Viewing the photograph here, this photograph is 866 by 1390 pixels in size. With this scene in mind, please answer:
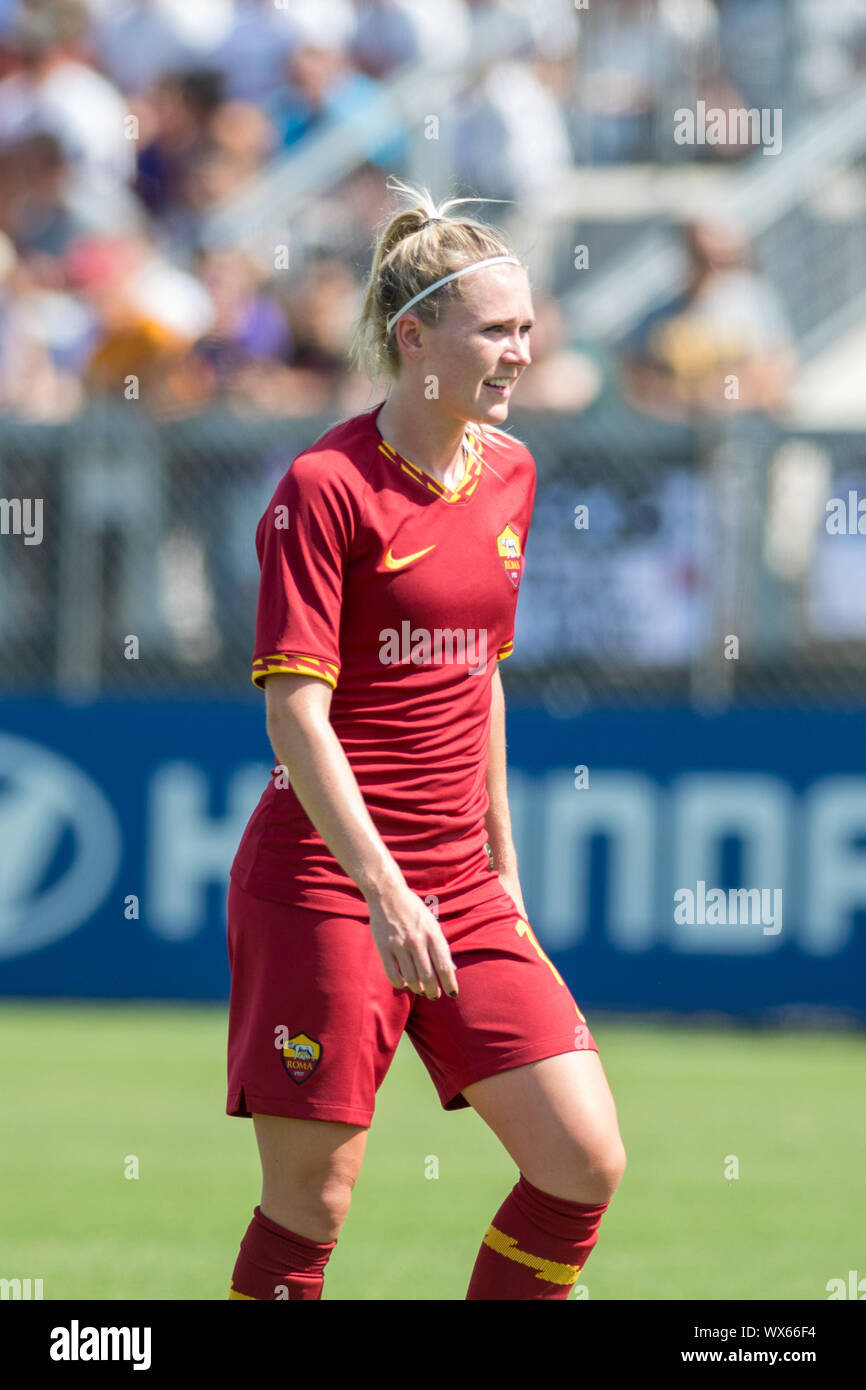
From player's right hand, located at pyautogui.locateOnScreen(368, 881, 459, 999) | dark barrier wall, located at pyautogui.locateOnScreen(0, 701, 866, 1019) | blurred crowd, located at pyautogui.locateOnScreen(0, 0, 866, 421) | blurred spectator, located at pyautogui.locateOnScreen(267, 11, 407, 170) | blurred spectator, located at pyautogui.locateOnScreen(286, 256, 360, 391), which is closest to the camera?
player's right hand, located at pyautogui.locateOnScreen(368, 881, 459, 999)

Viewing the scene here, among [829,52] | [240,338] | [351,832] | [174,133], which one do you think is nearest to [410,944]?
[351,832]

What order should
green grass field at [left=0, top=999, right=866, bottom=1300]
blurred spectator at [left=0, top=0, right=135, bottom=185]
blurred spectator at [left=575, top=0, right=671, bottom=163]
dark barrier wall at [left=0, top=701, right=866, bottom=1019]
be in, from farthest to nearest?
blurred spectator at [left=0, top=0, right=135, bottom=185] → blurred spectator at [left=575, top=0, right=671, bottom=163] → dark barrier wall at [left=0, top=701, right=866, bottom=1019] → green grass field at [left=0, top=999, right=866, bottom=1300]

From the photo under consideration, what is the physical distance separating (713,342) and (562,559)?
1.75 metres

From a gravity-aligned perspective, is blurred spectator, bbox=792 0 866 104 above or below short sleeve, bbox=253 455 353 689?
above

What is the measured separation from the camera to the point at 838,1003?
884 centimetres

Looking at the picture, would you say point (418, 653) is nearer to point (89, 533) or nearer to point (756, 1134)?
point (756, 1134)

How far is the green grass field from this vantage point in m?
5.00

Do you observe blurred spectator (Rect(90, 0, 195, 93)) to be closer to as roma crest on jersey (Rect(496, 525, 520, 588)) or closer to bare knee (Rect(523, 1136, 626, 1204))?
as roma crest on jersey (Rect(496, 525, 520, 588))

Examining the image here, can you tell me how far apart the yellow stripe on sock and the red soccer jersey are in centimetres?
61

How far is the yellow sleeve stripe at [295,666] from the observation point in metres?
3.38

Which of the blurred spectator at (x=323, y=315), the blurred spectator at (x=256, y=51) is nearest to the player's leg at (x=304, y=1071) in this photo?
the blurred spectator at (x=323, y=315)

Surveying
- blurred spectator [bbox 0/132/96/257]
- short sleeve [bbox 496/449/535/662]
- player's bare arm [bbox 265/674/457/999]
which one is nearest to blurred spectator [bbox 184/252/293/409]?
blurred spectator [bbox 0/132/96/257]

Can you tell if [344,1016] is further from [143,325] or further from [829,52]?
[829,52]

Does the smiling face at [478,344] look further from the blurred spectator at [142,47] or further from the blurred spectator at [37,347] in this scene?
the blurred spectator at [142,47]
